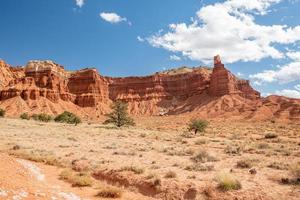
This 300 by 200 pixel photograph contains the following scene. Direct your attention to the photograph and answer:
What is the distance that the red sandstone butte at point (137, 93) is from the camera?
4557 inches

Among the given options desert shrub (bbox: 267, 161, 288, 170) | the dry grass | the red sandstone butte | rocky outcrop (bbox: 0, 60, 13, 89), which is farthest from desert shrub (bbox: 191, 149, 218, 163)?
rocky outcrop (bbox: 0, 60, 13, 89)

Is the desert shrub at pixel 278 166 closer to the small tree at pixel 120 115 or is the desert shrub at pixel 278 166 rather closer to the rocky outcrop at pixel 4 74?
the small tree at pixel 120 115

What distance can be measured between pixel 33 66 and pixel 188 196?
147426 mm

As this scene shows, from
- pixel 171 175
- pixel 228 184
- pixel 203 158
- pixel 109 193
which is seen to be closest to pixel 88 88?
pixel 203 158

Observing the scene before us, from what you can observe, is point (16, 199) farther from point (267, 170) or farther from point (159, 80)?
point (159, 80)

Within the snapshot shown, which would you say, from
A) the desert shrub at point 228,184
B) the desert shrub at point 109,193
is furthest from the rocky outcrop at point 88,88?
the desert shrub at point 228,184

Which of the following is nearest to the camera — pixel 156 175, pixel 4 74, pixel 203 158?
pixel 156 175

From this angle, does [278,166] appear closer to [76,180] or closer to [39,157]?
[76,180]

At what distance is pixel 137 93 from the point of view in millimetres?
160250

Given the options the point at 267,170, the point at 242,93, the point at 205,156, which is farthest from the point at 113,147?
the point at 242,93

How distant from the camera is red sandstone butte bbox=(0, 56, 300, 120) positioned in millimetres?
115750

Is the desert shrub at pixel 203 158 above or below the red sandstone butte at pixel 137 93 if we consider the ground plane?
below

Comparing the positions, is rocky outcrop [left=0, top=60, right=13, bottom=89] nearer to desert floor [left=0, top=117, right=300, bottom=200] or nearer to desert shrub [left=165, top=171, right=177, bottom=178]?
desert floor [left=0, top=117, right=300, bottom=200]

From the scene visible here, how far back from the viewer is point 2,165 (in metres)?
14.7
